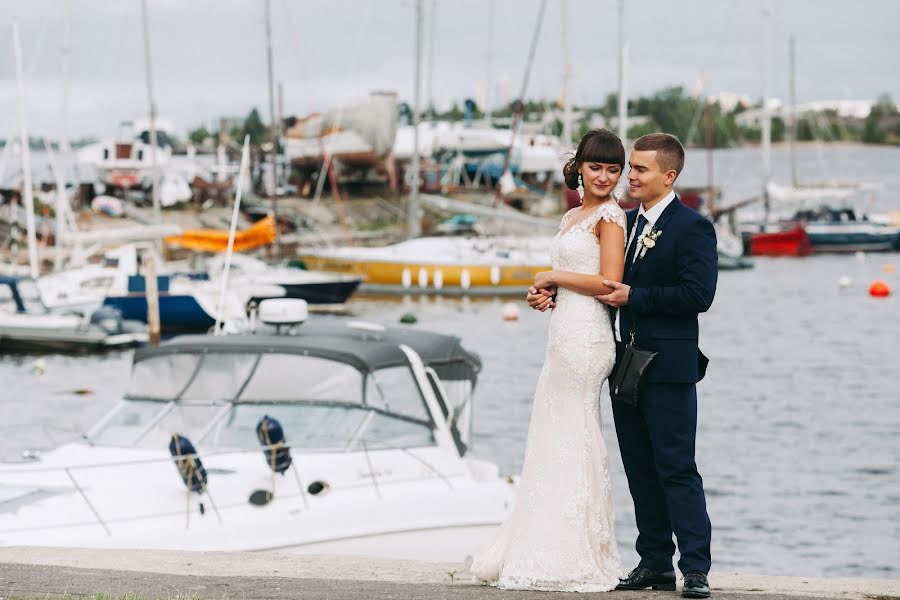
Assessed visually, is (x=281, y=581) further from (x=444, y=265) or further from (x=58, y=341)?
(x=444, y=265)

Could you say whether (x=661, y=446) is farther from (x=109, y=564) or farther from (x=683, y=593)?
(x=109, y=564)

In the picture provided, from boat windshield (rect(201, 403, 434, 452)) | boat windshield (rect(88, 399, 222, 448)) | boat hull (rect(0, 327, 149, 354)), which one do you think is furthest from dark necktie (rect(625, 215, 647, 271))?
boat hull (rect(0, 327, 149, 354))

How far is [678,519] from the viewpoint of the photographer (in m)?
6.95

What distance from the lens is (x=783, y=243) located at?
70750mm

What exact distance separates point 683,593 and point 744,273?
5730 cm

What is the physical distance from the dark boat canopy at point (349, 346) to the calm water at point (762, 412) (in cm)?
440

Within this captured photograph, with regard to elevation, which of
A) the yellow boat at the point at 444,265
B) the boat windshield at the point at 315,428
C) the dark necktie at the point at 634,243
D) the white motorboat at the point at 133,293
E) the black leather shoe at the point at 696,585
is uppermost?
the dark necktie at the point at 634,243

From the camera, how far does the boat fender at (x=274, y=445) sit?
1151 cm

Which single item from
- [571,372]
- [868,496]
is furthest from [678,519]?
[868,496]

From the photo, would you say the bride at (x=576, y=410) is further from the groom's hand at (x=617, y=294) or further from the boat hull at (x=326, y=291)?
the boat hull at (x=326, y=291)

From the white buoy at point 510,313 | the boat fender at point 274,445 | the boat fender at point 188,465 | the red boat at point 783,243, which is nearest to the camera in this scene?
the boat fender at point 188,465

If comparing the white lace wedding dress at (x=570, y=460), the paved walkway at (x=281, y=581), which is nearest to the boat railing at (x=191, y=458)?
the paved walkway at (x=281, y=581)

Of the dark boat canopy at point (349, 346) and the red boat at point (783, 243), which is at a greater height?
the dark boat canopy at point (349, 346)

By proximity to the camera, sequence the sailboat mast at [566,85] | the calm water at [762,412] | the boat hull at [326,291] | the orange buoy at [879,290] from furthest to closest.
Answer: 1. the sailboat mast at [566,85]
2. the orange buoy at [879,290]
3. the boat hull at [326,291]
4. the calm water at [762,412]
